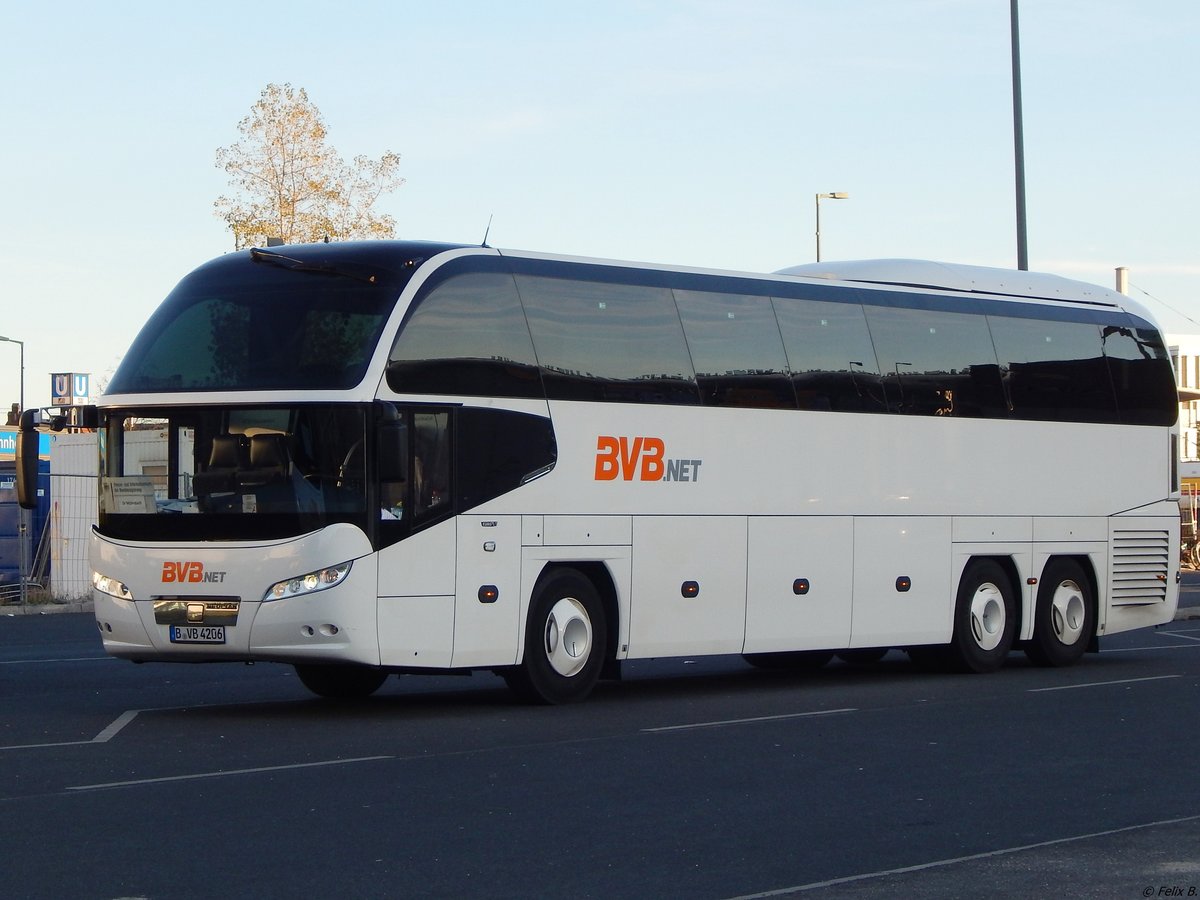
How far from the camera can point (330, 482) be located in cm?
1423

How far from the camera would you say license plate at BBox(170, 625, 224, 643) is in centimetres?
1413

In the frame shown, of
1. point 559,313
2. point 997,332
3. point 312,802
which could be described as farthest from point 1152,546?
point 312,802

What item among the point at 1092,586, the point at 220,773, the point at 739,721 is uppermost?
the point at 1092,586

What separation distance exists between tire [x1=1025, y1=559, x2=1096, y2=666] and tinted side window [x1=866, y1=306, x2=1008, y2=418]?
6.86 feet

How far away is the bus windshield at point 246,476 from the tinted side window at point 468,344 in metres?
0.64

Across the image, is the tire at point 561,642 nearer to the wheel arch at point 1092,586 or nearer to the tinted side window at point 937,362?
the tinted side window at point 937,362

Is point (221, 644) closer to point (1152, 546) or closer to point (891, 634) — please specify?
point (891, 634)

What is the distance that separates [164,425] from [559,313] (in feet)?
11.0

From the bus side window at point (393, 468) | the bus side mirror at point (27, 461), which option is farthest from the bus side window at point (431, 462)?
the bus side mirror at point (27, 461)

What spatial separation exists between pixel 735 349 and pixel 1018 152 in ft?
47.9

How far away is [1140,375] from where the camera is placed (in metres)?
21.8

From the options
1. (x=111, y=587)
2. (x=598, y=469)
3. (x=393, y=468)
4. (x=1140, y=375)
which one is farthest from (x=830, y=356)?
(x=111, y=587)

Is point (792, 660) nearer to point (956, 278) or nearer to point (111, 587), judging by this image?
point (956, 278)

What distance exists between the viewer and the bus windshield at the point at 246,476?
14195mm
